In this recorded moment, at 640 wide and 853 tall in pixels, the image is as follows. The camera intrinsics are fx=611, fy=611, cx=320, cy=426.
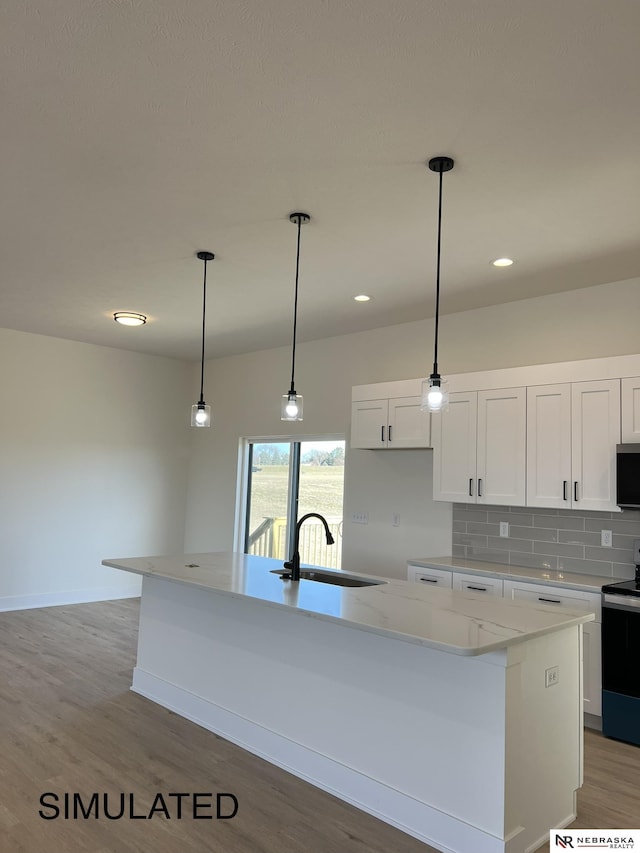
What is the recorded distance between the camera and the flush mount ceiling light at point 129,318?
541 centimetres

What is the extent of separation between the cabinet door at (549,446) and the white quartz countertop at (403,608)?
1235 millimetres

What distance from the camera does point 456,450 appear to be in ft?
14.9

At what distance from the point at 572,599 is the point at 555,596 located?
0.35 ft

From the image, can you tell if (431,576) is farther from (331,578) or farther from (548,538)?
(331,578)

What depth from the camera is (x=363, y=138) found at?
2.52 metres

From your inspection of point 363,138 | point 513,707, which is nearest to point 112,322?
point 363,138

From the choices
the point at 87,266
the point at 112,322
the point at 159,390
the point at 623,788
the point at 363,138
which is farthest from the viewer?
the point at 159,390

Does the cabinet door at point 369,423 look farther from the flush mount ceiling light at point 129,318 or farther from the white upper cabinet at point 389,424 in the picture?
the flush mount ceiling light at point 129,318

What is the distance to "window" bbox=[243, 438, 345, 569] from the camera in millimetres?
6082

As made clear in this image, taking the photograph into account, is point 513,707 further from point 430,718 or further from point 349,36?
point 349,36

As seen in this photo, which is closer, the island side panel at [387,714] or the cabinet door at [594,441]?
the island side panel at [387,714]

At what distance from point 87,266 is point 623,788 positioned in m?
4.38

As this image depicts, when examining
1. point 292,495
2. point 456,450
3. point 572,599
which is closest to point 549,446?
point 456,450

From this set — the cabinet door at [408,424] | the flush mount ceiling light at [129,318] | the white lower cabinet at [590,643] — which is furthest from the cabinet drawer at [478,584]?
the flush mount ceiling light at [129,318]
